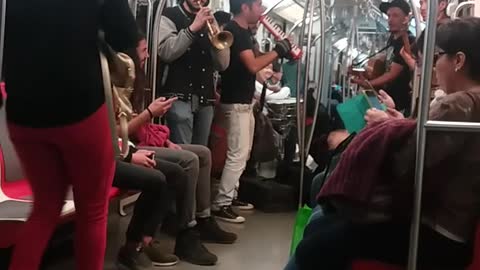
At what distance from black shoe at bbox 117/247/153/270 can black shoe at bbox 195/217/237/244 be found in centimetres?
56

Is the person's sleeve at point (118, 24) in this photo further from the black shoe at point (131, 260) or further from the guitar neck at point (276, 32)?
the guitar neck at point (276, 32)

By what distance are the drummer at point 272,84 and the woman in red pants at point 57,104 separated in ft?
9.43

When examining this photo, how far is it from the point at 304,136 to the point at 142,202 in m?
1.70

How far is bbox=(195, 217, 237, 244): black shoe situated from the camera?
3510mm

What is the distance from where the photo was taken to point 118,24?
6.66 feet

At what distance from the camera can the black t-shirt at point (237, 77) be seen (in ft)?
13.2

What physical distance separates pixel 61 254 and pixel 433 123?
2.01m

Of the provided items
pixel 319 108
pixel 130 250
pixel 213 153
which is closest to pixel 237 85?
pixel 213 153

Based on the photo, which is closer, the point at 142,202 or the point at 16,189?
the point at 16,189

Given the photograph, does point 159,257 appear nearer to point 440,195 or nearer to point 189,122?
point 189,122

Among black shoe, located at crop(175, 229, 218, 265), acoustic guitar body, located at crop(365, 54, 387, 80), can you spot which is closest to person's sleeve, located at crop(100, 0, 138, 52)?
black shoe, located at crop(175, 229, 218, 265)

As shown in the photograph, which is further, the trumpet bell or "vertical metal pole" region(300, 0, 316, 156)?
"vertical metal pole" region(300, 0, 316, 156)

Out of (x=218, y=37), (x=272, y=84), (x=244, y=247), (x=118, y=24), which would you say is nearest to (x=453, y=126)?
(x=118, y=24)

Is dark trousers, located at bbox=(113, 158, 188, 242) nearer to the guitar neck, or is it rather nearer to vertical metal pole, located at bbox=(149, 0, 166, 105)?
vertical metal pole, located at bbox=(149, 0, 166, 105)
